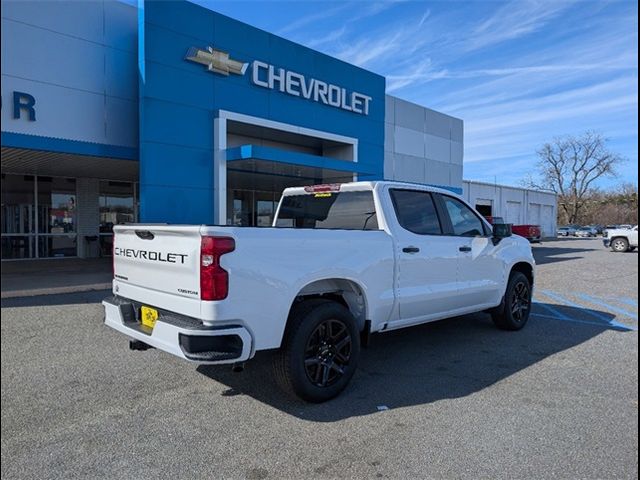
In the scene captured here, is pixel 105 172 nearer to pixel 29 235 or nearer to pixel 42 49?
pixel 29 235

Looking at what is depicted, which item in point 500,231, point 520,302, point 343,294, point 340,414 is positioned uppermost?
point 500,231

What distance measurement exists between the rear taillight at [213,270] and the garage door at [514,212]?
44.1 m

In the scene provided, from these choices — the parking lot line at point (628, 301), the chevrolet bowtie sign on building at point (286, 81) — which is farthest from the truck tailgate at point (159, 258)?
the chevrolet bowtie sign on building at point (286, 81)

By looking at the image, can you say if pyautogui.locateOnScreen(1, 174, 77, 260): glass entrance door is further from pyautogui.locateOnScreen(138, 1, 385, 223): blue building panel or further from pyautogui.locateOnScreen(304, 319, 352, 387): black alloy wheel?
pyautogui.locateOnScreen(304, 319, 352, 387): black alloy wheel

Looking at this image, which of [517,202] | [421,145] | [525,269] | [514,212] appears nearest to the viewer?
[525,269]

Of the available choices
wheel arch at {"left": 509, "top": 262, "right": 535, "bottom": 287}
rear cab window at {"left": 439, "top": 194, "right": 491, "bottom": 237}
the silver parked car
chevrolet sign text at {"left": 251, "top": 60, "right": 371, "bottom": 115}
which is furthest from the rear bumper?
the silver parked car

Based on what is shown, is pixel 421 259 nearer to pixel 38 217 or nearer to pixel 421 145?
pixel 38 217

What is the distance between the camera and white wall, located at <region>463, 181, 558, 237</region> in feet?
129

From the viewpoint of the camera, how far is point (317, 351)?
13.7 feet

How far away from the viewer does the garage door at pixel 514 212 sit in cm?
4438

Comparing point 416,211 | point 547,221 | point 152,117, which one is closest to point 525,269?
point 416,211

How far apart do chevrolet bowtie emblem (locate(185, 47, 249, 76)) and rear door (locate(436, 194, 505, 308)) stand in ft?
31.4

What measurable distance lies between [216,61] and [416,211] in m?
10.1

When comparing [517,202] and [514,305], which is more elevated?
[517,202]
